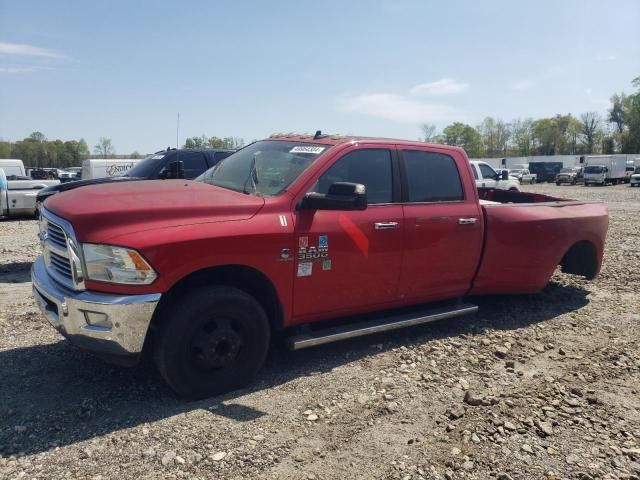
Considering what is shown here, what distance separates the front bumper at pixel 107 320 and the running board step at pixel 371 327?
47.5 inches

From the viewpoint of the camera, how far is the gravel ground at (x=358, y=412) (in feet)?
9.61

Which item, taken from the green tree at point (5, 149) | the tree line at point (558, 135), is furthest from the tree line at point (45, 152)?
the tree line at point (558, 135)

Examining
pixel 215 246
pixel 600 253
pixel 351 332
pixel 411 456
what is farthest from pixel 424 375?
pixel 600 253

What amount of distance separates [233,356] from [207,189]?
4.48ft

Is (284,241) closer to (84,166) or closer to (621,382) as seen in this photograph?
(621,382)

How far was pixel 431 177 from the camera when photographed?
4.91 meters

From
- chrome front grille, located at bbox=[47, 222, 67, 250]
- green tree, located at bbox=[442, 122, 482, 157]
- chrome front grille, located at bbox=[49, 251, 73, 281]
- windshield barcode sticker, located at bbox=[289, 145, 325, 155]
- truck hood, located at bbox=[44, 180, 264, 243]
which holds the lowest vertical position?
chrome front grille, located at bbox=[49, 251, 73, 281]

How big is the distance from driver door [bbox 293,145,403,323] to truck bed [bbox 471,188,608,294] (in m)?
1.27

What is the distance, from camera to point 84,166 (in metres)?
16.9

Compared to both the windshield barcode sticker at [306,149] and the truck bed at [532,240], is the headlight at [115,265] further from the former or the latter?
the truck bed at [532,240]

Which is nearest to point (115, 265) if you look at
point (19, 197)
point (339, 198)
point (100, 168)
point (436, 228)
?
point (339, 198)

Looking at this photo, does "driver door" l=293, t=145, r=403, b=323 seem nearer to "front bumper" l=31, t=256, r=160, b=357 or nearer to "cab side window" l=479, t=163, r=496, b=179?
"front bumper" l=31, t=256, r=160, b=357

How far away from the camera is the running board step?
13.1ft

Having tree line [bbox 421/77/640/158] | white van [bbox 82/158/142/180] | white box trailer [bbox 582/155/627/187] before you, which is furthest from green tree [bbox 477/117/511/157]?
white van [bbox 82/158/142/180]
